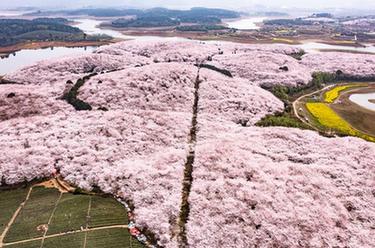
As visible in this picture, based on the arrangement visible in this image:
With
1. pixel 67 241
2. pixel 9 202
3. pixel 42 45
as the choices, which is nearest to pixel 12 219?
pixel 9 202

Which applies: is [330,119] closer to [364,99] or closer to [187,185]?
[364,99]

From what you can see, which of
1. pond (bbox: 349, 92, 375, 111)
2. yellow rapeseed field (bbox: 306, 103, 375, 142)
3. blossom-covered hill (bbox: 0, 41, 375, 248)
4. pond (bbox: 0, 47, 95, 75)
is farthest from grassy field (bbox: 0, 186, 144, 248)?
pond (bbox: 0, 47, 95, 75)

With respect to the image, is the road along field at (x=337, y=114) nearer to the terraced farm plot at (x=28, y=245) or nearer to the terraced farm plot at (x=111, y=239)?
the terraced farm plot at (x=111, y=239)

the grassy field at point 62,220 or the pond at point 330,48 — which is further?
the pond at point 330,48

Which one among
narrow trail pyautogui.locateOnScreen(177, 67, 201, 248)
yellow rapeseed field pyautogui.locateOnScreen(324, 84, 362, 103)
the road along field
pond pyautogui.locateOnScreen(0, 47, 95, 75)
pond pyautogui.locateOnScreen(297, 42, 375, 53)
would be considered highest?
pond pyautogui.locateOnScreen(297, 42, 375, 53)

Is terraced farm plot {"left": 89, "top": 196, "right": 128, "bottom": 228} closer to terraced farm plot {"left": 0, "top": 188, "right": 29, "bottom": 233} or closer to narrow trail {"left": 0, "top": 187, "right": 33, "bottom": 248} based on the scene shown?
narrow trail {"left": 0, "top": 187, "right": 33, "bottom": 248}

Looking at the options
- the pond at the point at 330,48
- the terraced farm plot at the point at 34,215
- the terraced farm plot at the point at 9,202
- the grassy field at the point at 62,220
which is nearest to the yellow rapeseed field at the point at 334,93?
the pond at the point at 330,48

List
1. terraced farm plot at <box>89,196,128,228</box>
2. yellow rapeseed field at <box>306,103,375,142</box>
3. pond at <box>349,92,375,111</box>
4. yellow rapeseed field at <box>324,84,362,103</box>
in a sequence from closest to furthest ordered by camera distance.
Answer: terraced farm plot at <box>89,196,128,228</box>
yellow rapeseed field at <box>306,103,375,142</box>
pond at <box>349,92,375,111</box>
yellow rapeseed field at <box>324,84,362,103</box>
